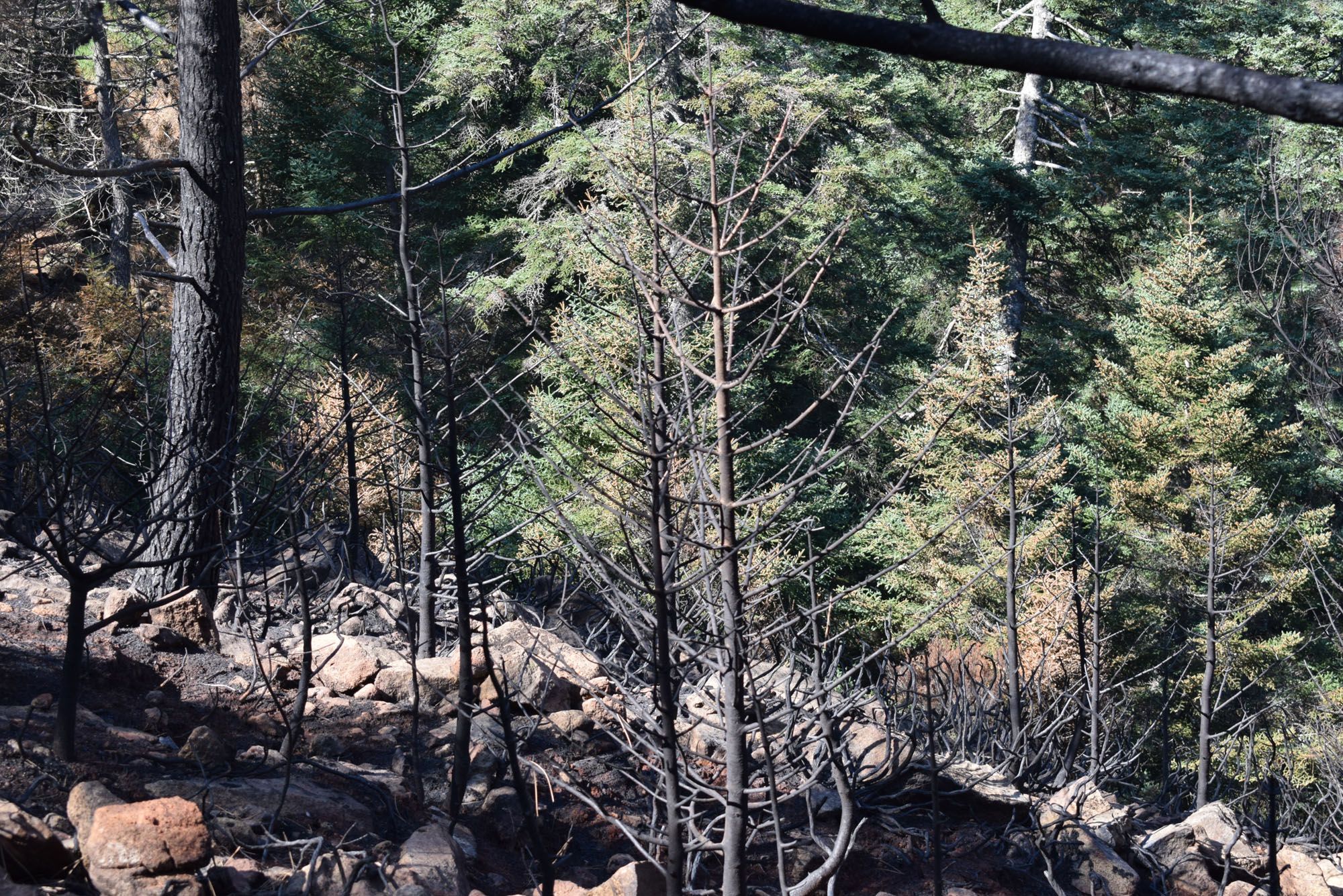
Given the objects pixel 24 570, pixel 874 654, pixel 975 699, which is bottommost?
pixel 975 699

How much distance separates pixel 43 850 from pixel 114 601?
2.67 meters

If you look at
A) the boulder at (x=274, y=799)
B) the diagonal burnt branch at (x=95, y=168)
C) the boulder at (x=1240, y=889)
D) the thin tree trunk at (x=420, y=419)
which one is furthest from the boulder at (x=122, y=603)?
the boulder at (x=1240, y=889)

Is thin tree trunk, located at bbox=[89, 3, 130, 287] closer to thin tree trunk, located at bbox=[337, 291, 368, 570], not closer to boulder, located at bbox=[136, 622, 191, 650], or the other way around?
thin tree trunk, located at bbox=[337, 291, 368, 570]

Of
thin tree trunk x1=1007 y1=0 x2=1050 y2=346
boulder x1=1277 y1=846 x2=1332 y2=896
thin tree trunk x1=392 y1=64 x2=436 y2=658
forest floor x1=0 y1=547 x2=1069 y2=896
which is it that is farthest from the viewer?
thin tree trunk x1=1007 y1=0 x2=1050 y2=346

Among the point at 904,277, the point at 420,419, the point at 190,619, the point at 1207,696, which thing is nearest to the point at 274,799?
the point at 420,419

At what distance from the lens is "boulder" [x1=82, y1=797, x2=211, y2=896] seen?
2.99 meters

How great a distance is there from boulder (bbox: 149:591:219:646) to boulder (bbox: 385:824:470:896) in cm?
272

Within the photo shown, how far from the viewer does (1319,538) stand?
686 inches

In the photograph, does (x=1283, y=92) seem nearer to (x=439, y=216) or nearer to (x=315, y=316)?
(x=315, y=316)

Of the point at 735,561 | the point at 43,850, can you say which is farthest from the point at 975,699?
the point at 43,850

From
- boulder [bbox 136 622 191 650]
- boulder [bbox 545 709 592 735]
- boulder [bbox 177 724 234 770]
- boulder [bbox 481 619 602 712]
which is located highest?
boulder [bbox 177 724 234 770]

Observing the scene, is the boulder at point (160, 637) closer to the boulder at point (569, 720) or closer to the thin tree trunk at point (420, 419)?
the thin tree trunk at point (420, 419)

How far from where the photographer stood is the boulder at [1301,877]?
646 centimetres

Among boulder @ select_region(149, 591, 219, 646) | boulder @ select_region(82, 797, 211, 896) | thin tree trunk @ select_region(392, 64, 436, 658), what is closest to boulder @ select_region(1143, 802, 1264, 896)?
thin tree trunk @ select_region(392, 64, 436, 658)
